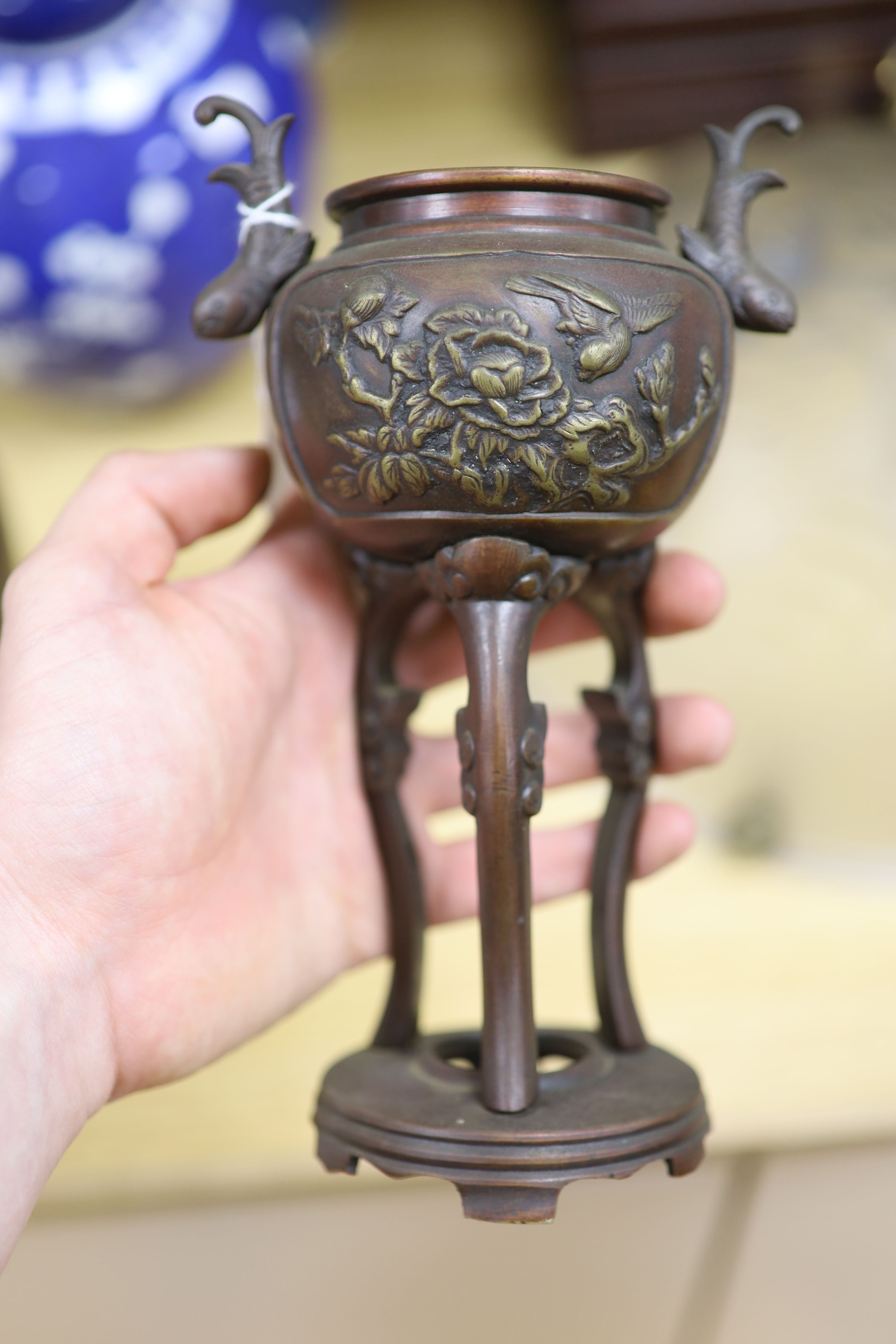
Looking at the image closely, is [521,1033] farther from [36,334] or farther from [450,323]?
[36,334]

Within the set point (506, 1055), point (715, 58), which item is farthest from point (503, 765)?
point (715, 58)

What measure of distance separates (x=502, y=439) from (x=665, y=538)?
Answer: 85cm

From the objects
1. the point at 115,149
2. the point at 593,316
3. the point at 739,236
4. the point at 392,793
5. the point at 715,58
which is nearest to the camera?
the point at 593,316

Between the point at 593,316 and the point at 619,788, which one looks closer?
the point at 593,316

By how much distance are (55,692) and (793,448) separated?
924mm

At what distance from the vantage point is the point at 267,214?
79 centimetres

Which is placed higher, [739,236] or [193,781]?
[739,236]

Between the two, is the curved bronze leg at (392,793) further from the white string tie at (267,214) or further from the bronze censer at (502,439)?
the white string tie at (267,214)

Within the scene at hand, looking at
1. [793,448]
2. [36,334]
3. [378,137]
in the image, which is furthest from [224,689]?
[378,137]

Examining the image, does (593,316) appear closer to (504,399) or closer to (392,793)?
(504,399)

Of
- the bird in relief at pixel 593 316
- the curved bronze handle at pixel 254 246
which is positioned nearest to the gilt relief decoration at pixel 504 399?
the bird in relief at pixel 593 316

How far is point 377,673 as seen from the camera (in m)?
0.87

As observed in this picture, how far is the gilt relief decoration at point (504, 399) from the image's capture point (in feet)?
2.12

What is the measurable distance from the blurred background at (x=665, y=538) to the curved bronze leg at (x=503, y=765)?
1.03 ft
